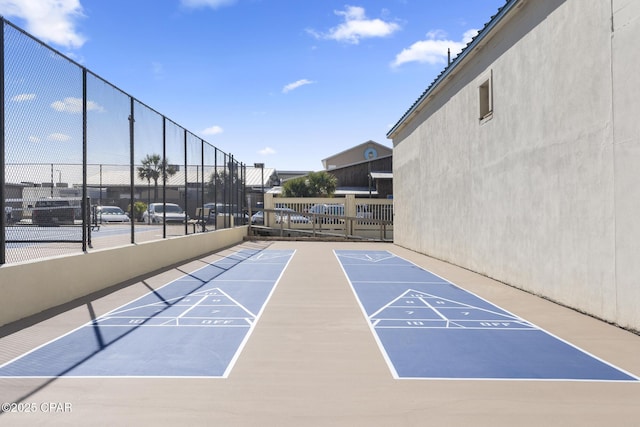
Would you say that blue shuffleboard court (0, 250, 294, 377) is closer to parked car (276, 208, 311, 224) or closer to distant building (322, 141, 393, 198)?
parked car (276, 208, 311, 224)

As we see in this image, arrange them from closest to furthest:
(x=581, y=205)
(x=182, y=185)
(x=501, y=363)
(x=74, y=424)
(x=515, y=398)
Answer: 1. (x=74, y=424)
2. (x=515, y=398)
3. (x=501, y=363)
4. (x=581, y=205)
5. (x=182, y=185)

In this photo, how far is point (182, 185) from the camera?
1702cm

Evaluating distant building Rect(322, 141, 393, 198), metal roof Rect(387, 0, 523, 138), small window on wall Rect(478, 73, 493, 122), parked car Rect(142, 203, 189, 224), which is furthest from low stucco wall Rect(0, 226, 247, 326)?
distant building Rect(322, 141, 393, 198)

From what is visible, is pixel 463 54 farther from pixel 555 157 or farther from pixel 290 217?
pixel 290 217

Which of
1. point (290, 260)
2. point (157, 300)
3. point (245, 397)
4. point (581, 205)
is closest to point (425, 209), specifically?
point (290, 260)

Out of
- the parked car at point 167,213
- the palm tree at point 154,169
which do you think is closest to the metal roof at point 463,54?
the palm tree at point 154,169

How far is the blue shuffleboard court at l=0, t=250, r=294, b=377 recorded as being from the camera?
5289 millimetres

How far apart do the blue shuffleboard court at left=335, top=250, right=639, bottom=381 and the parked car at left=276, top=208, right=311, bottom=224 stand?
61.7 feet

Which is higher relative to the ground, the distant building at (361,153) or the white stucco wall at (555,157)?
the distant building at (361,153)

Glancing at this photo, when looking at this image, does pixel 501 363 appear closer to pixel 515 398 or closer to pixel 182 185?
pixel 515 398

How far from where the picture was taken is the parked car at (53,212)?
8.85 metres

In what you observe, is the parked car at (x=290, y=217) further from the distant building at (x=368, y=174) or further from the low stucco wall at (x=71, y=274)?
the low stucco wall at (x=71, y=274)

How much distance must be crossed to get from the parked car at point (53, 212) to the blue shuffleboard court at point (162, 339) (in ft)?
7.40

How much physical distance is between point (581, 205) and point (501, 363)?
3.83 metres
